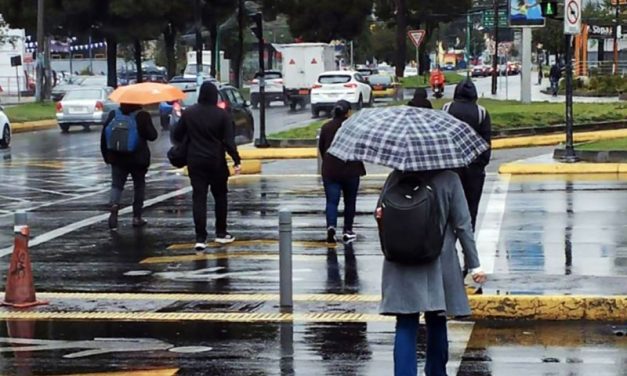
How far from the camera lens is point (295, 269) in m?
12.5

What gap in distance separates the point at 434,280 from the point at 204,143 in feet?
22.5

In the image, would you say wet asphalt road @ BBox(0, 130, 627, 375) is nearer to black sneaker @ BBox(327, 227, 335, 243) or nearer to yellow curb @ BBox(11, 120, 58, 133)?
black sneaker @ BBox(327, 227, 335, 243)

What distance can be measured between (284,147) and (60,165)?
512cm

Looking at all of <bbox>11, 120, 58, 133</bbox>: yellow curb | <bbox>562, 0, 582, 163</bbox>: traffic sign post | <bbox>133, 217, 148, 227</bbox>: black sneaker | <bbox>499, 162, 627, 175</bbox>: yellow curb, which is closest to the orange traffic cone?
<bbox>133, 217, 148, 227</bbox>: black sneaker

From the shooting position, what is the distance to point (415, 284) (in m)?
7.08

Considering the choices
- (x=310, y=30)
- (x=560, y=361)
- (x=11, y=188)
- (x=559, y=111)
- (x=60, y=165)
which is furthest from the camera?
(x=310, y=30)

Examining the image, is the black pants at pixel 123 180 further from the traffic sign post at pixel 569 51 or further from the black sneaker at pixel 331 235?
the traffic sign post at pixel 569 51

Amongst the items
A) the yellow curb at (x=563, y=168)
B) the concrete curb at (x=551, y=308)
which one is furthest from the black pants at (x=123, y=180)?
the yellow curb at (x=563, y=168)

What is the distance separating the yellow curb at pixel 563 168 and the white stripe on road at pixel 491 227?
5.51 ft

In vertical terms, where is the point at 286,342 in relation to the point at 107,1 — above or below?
below

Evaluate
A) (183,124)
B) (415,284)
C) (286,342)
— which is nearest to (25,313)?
(286,342)

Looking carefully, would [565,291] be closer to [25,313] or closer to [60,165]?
[25,313]

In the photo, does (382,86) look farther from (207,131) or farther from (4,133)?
(207,131)

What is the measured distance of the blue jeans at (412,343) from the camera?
7.18 metres
